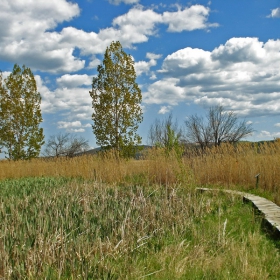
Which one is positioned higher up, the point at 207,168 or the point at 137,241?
the point at 207,168

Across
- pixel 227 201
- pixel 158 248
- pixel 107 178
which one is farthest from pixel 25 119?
pixel 158 248

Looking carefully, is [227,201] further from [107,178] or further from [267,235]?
[107,178]

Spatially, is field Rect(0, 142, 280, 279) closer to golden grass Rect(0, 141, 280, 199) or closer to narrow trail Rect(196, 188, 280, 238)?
narrow trail Rect(196, 188, 280, 238)

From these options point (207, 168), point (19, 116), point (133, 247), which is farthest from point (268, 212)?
point (19, 116)

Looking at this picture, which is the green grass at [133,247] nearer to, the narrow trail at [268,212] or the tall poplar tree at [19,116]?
the narrow trail at [268,212]

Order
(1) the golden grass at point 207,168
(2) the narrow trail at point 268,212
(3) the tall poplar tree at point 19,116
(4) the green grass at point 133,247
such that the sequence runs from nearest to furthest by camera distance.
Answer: (4) the green grass at point 133,247
(2) the narrow trail at point 268,212
(1) the golden grass at point 207,168
(3) the tall poplar tree at point 19,116

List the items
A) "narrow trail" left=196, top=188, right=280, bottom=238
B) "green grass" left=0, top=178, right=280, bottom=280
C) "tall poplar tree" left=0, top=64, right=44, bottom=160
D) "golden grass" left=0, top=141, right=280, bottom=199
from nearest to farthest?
"green grass" left=0, top=178, right=280, bottom=280, "narrow trail" left=196, top=188, right=280, bottom=238, "golden grass" left=0, top=141, right=280, bottom=199, "tall poplar tree" left=0, top=64, right=44, bottom=160

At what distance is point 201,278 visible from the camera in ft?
11.0

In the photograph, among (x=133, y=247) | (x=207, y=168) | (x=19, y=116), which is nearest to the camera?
(x=133, y=247)

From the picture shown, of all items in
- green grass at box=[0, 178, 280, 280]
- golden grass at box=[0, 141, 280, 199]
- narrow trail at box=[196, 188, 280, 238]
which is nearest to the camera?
green grass at box=[0, 178, 280, 280]

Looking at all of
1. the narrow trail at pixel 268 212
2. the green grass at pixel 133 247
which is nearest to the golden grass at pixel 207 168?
the narrow trail at pixel 268 212

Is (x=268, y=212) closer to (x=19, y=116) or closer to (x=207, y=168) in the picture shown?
(x=207, y=168)

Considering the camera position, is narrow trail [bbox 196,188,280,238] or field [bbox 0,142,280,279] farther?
narrow trail [bbox 196,188,280,238]

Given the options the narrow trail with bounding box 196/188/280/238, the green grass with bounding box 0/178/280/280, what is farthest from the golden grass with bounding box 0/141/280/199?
the green grass with bounding box 0/178/280/280
